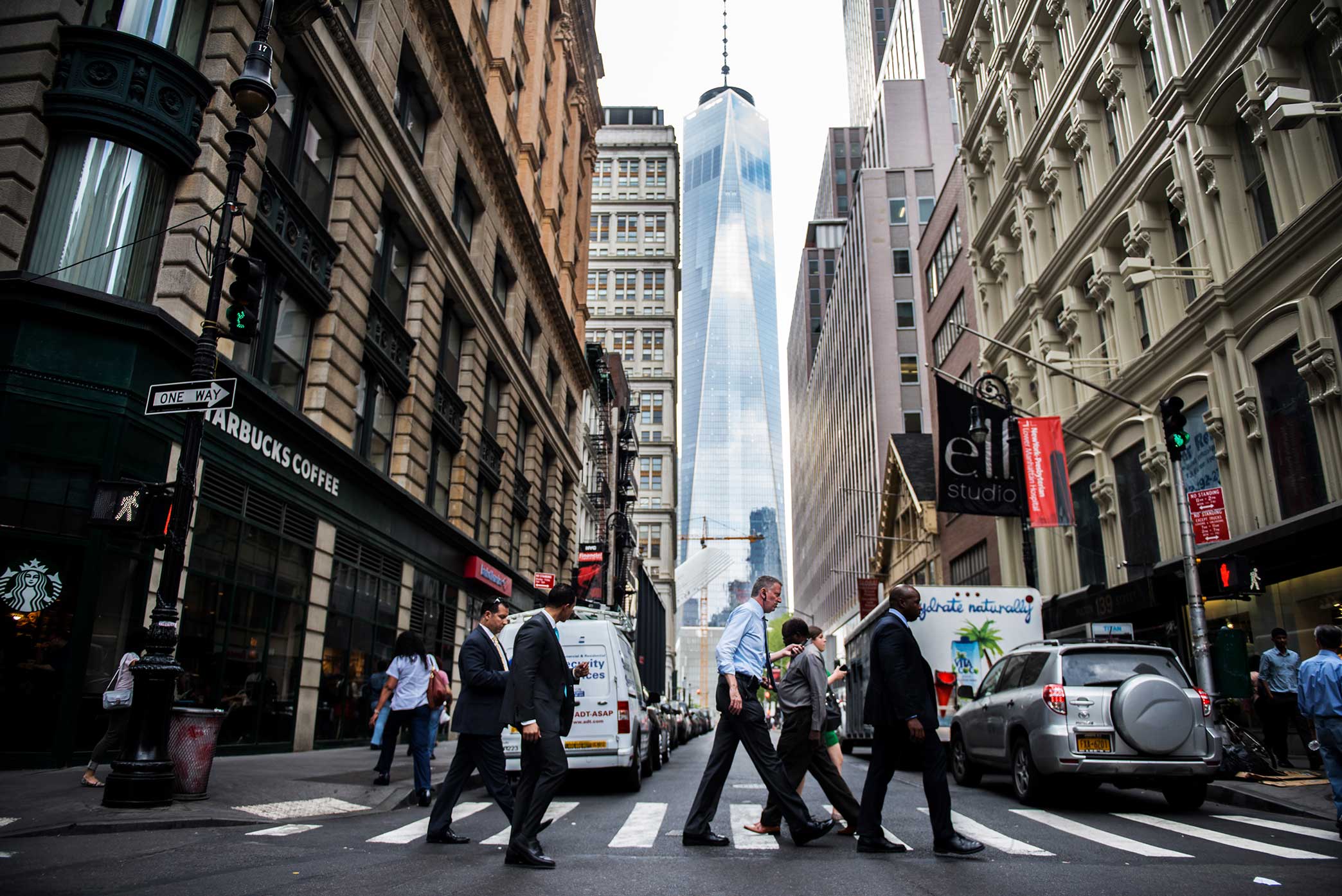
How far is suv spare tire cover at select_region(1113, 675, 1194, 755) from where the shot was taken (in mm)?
9836

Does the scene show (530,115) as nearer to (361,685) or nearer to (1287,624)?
(361,685)

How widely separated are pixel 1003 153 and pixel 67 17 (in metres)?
29.1

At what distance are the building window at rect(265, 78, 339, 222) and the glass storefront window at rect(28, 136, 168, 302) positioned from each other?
10.4 ft

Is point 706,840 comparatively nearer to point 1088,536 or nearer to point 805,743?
point 805,743

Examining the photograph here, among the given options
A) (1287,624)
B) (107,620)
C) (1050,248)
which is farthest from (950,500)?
(107,620)

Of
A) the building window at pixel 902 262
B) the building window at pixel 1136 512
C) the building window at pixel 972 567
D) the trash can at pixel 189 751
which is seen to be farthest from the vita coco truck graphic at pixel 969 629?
the building window at pixel 902 262

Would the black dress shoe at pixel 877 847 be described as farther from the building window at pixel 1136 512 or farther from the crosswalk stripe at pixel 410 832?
the building window at pixel 1136 512

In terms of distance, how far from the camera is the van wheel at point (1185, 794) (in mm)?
10375

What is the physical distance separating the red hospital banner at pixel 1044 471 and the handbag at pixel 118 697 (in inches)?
839

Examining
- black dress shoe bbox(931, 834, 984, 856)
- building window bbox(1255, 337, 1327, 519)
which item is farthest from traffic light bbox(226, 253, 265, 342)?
building window bbox(1255, 337, 1327, 519)

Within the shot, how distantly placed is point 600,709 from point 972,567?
29535 millimetres

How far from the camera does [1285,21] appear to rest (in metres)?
16.8

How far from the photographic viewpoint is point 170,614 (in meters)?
8.67

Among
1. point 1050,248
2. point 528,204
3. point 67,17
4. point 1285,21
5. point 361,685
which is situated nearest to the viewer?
point 67,17
